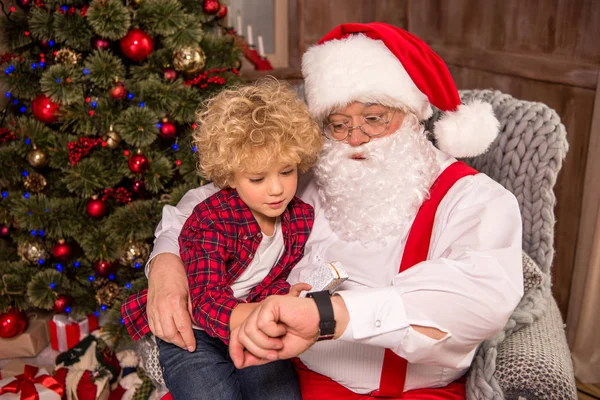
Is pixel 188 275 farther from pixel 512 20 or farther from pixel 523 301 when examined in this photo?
pixel 512 20

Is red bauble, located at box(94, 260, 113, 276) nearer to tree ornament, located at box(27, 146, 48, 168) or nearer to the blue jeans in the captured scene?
tree ornament, located at box(27, 146, 48, 168)

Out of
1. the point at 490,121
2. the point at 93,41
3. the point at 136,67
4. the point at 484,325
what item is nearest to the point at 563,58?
the point at 490,121

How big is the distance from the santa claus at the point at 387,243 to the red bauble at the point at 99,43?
0.92 metres

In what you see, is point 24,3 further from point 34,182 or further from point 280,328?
point 280,328

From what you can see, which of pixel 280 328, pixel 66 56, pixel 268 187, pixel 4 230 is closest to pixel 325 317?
pixel 280 328

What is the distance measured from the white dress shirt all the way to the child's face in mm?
275

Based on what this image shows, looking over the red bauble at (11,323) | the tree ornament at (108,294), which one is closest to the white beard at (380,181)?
the tree ornament at (108,294)

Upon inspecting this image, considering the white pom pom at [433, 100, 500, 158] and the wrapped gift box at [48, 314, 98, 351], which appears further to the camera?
the wrapped gift box at [48, 314, 98, 351]

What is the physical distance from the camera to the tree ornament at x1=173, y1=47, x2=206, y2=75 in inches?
93.5

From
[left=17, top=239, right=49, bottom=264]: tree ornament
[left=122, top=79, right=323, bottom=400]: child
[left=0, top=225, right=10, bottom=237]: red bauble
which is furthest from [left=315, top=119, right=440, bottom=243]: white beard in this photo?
[left=0, top=225, right=10, bottom=237]: red bauble

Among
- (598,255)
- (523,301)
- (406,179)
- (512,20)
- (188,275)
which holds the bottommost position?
(598,255)

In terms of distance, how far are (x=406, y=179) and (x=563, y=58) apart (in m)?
1.37

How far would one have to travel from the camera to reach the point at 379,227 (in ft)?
5.24

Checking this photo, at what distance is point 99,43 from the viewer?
2.34 meters
